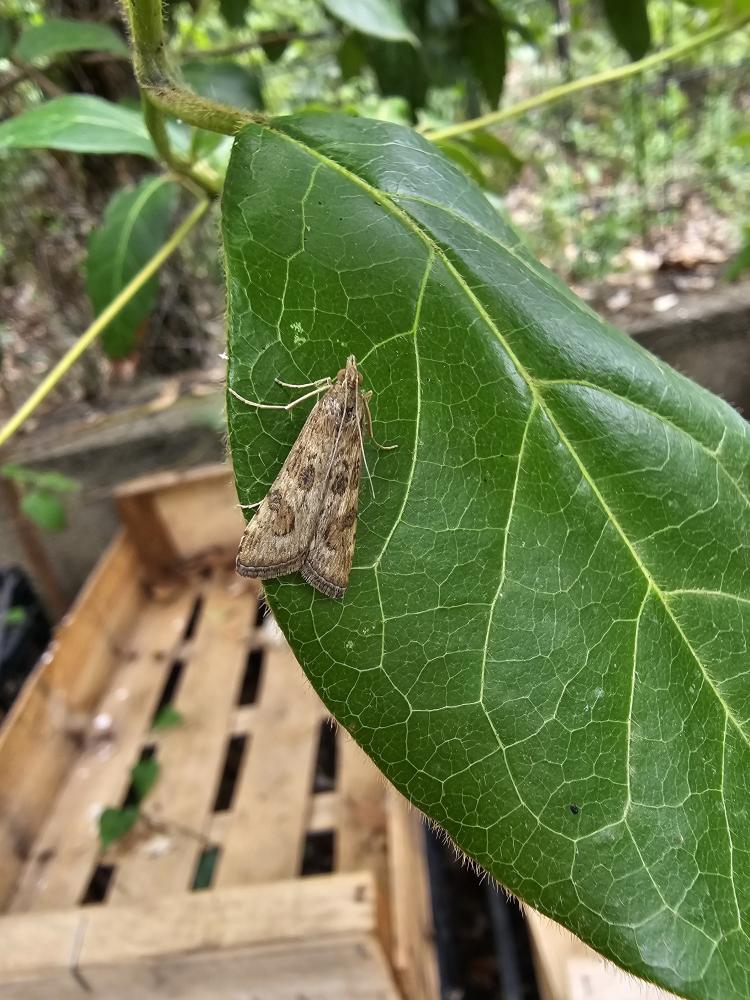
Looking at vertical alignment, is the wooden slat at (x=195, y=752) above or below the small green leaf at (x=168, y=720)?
below

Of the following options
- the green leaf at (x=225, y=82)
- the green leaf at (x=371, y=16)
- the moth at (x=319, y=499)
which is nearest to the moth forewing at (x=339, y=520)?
the moth at (x=319, y=499)

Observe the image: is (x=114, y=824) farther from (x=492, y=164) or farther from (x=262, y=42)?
(x=492, y=164)

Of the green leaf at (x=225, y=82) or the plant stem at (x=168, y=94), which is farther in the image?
the green leaf at (x=225, y=82)

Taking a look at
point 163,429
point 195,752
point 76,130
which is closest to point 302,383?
point 76,130

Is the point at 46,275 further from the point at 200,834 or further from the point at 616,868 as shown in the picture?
the point at 616,868

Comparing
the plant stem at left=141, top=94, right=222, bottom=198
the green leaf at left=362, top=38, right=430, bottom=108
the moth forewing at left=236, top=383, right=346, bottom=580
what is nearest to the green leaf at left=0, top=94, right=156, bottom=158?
the plant stem at left=141, top=94, right=222, bottom=198

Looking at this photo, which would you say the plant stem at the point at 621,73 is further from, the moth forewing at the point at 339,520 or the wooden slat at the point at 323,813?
the wooden slat at the point at 323,813
